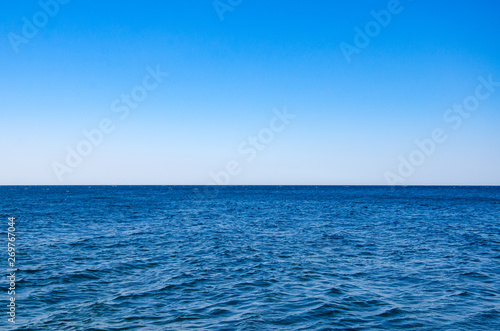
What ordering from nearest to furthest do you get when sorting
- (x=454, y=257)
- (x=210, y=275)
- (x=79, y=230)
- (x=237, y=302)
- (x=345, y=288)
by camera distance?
(x=237, y=302) → (x=345, y=288) → (x=210, y=275) → (x=454, y=257) → (x=79, y=230)

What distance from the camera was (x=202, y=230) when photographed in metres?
35.3

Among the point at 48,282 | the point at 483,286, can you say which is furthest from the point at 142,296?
the point at 483,286

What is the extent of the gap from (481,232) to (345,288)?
2652 cm

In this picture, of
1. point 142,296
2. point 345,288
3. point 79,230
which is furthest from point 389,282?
point 79,230

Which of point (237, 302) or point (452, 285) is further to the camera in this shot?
point (452, 285)

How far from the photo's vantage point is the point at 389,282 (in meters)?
16.8

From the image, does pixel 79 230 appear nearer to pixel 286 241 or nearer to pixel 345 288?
pixel 286 241

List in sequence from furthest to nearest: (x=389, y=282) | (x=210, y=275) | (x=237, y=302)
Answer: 1. (x=210, y=275)
2. (x=389, y=282)
3. (x=237, y=302)

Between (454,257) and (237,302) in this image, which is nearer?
(237,302)

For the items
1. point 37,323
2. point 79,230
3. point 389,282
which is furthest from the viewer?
point 79,230

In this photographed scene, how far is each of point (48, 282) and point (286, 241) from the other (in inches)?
684

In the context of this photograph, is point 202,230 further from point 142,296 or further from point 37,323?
point 37,323

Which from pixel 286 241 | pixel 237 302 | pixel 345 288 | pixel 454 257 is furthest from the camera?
pixel 286 241

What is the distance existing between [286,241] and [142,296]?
51.8 feet
